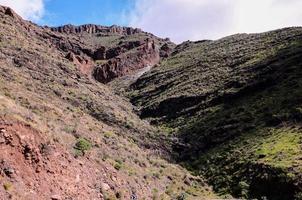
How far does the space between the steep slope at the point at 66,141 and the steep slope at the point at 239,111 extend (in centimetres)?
310

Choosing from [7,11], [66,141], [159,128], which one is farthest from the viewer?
[7,11]

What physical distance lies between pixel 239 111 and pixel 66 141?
96.5 feet

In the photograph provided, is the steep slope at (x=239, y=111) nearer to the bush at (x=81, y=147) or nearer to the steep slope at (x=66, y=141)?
the steep slope at (x=66, y=141)

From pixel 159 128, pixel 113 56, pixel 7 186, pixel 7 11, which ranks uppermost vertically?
pixel 113 56

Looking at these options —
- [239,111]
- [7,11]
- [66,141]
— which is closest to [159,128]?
[239,111]

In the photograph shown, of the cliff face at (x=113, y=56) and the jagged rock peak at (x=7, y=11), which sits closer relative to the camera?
the jagged rock peak at (x=7, y=11)

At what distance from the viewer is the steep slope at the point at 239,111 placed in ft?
144

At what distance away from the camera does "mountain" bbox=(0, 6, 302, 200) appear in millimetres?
29422

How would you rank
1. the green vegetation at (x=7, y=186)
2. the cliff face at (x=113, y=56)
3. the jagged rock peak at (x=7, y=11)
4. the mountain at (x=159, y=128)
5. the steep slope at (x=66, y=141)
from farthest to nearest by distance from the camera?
the cliff face at (x=113, y=56) < the jagged rock peak at (x=7, y=11) < the mountain at (x=159, y=128) < the steep slope at (x=66, y=141) < the green vegetation at (x=7, y=186)

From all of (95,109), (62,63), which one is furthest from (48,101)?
(62,63)

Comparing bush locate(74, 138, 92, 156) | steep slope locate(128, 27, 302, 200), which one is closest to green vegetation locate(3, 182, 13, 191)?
bush locate(74, 138, 92, 156)

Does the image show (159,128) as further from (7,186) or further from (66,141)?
(7,186)

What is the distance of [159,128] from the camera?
65.6 metres

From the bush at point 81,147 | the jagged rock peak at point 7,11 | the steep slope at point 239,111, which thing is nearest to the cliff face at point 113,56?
the steep slope at point 239,111
